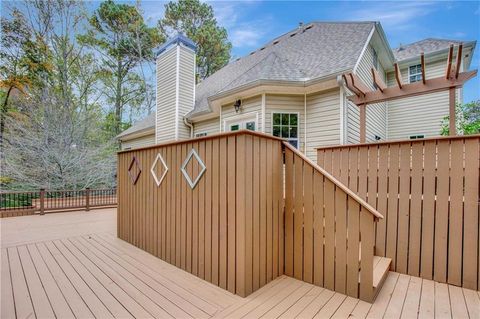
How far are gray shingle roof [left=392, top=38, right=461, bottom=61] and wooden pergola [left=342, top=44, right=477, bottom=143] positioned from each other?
5.18 m

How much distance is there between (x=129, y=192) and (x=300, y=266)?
11.0 ft

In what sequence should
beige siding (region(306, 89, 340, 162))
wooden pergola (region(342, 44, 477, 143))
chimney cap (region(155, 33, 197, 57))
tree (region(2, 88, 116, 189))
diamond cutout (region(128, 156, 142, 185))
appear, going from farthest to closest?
1. tree (region(2, 88, 116, 189))
2. chimney cap (region(155, 33, 197, 57))
3. beige siding (region(306, 89, 340, 162))
4. diamond cutout (region(128, 156, 142, 185))
5. wooden pergola (region(342, 44, 477, 143))

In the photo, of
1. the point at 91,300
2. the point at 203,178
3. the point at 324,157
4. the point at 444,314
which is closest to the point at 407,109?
the point at 324,157

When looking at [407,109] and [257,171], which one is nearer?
[257,171]

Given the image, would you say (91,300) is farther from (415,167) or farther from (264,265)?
(415,167)

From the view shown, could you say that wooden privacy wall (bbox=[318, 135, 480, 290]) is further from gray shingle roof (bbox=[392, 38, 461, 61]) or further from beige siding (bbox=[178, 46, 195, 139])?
gray shingle roof (bbox=[392, 38, 461, 61])

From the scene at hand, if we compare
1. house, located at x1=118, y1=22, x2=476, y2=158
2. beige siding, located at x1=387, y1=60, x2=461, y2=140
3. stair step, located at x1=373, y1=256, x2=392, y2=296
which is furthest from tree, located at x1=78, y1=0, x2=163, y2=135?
stair step, located at x1=373, y1=256, x2=392, y2=296

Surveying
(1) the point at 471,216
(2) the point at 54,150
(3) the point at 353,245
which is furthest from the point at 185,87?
(1) the point at 471,216

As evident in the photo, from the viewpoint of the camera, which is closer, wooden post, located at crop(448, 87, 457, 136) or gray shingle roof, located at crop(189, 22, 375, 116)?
wooden post, located at crop(448, 87, 457, 136)

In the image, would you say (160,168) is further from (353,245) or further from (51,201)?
(51,201)

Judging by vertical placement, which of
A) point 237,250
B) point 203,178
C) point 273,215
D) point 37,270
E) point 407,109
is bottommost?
point 37,270

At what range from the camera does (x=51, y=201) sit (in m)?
7.80

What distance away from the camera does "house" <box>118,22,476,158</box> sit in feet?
18.2

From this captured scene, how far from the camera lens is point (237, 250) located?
2.39m
